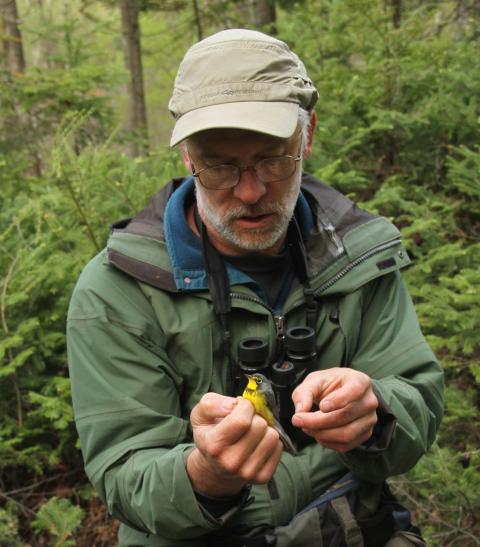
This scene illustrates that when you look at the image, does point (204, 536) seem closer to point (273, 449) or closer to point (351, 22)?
point (273, 449)

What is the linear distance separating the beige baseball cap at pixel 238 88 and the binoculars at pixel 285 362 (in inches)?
30.2

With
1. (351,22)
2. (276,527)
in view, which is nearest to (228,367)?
(276,527)

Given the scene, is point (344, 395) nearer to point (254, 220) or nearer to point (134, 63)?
point (254, 220)

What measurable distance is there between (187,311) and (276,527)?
0.93 m

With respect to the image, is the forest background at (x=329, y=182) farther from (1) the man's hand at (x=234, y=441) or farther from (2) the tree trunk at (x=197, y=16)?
(1) the man's hand at (x=234, y=441)

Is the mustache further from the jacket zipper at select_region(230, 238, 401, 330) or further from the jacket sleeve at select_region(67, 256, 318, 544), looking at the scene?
the jacket sleeve at select_region(67, 256, 318, 544)

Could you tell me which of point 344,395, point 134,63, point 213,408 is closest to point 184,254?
point 213,408

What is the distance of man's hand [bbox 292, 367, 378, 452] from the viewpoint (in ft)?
5.64

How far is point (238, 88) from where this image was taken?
2182 mm

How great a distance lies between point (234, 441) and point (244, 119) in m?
1.16

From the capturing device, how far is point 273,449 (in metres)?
1.68

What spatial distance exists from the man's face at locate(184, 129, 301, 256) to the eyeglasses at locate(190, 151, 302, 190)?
14mm

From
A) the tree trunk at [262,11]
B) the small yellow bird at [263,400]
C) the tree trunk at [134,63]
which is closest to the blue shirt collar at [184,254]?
the small yellow bird at [263,400]

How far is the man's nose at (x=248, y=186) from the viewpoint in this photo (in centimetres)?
226
